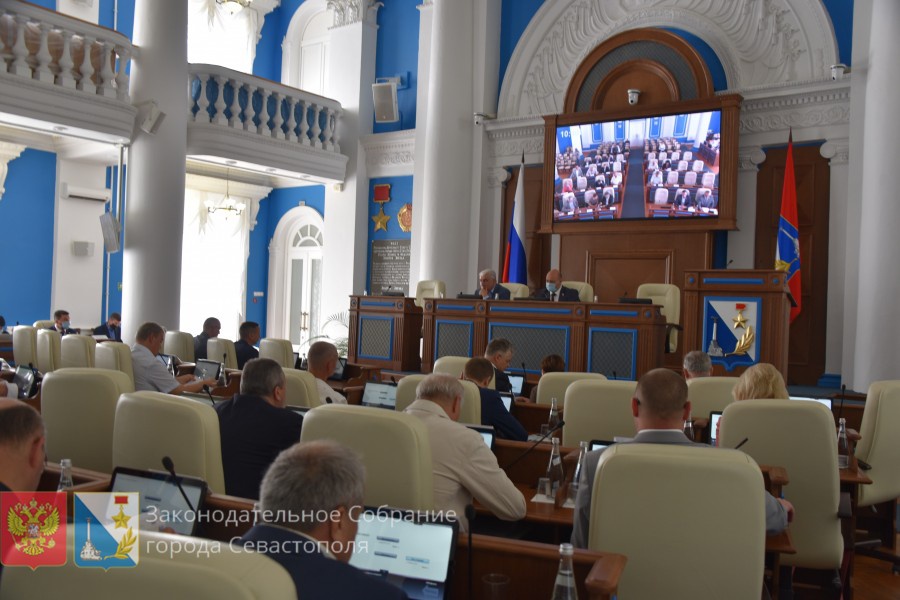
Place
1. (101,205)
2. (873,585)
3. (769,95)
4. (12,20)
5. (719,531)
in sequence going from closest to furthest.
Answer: (719,531)
(873,585)
(12,20)
(769,95)
(101,205)

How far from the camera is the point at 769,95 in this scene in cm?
906

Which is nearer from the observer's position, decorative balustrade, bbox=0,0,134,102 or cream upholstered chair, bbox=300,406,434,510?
cream upholstered chair, bbox=300,406,434,510

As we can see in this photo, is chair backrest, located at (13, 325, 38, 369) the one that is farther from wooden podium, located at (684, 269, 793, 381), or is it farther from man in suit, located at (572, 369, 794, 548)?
man in suit, located at (572, 369, 794, 548)

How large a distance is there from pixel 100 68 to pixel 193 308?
17.5 feet

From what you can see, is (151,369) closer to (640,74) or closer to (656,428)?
(656,428)

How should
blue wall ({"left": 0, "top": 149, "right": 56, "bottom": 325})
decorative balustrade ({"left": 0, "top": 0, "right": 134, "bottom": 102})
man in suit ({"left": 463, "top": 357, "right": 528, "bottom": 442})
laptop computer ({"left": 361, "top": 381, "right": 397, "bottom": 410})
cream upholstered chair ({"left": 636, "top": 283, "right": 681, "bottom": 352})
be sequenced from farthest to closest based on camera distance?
blue wall ({"left": 0, "top": 149, "right": 56, "bottom": 325}) → cream upholstered chair ({"left": 636, "top": 283, "right": 681, "bottom": 352}) → decorative balustrade ({"left": 0, "top": 0, "right": 134, "bottom": 102}) → laptop computer ({"left": 361, "top": 381, "right": 397, "bottom": 410}) → man in suit ({"left": 463, "top": 357, "right": 528, "bottom": 442})

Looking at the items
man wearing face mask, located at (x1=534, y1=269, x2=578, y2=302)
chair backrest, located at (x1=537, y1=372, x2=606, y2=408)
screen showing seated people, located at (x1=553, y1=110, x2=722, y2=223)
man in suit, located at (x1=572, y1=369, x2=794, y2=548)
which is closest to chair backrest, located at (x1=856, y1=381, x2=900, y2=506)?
chair backrest, located at (x1=537, y1=372, x2=606, y2=408)

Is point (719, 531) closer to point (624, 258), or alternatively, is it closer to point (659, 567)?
point (659, 567)

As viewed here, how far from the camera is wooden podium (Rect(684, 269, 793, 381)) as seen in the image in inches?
272

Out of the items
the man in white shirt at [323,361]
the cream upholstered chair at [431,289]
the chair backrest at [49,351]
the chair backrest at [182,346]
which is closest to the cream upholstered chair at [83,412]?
the man in white shirt at [323,361]

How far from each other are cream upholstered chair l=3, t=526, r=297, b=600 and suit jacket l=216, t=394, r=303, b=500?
1.71 m

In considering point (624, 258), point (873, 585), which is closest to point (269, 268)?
point (624, 258)

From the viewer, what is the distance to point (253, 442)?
9.14 ft

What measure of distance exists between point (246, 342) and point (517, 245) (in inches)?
181
